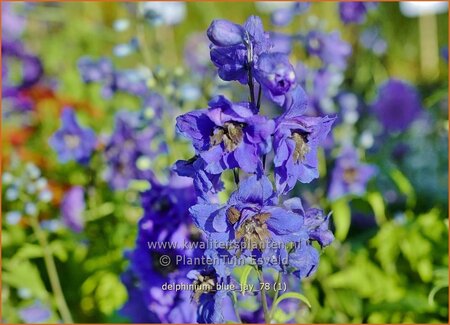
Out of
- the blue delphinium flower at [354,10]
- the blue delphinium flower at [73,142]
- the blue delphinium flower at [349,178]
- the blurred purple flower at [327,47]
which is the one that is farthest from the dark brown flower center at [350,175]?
the blue delphinium flower at [73,142]

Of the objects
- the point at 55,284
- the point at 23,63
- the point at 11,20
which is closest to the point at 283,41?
the point at 55,284

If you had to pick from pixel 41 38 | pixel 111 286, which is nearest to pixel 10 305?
pixel 111 286

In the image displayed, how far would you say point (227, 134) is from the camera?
135cm

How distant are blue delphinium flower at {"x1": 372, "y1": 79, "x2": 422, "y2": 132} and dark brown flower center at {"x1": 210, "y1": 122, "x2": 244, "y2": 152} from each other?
2.06 metres

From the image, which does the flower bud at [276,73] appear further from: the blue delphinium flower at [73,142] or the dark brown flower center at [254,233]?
the blue delphinium flower at [73,142]

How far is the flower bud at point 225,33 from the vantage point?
133 cm

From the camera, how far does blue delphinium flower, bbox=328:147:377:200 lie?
2.63 meters

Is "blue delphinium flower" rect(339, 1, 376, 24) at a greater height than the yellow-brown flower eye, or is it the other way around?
"blue delphinium flower" rect(339, 1, 376, 24)

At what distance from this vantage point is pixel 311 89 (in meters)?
2.81

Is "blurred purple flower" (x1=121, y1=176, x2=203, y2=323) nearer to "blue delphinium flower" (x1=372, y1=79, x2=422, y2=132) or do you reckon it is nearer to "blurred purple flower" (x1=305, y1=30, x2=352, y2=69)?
"blurred purple flower" (x1=305, y1=30, x2=352, y2=69)

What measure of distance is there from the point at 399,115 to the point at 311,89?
29.2 inches

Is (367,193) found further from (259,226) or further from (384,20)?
(384,20)

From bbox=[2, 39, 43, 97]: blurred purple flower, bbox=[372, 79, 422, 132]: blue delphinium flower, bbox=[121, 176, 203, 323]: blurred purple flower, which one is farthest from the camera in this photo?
bbox=[2, 39, 43, 97]: blurred purple flower

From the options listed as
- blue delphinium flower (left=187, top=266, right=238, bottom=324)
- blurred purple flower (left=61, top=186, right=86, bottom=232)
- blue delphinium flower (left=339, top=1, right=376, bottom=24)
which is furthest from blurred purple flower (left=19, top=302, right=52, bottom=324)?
blue delphinium flower (left=339, top=1, right=376, bottom=24)
